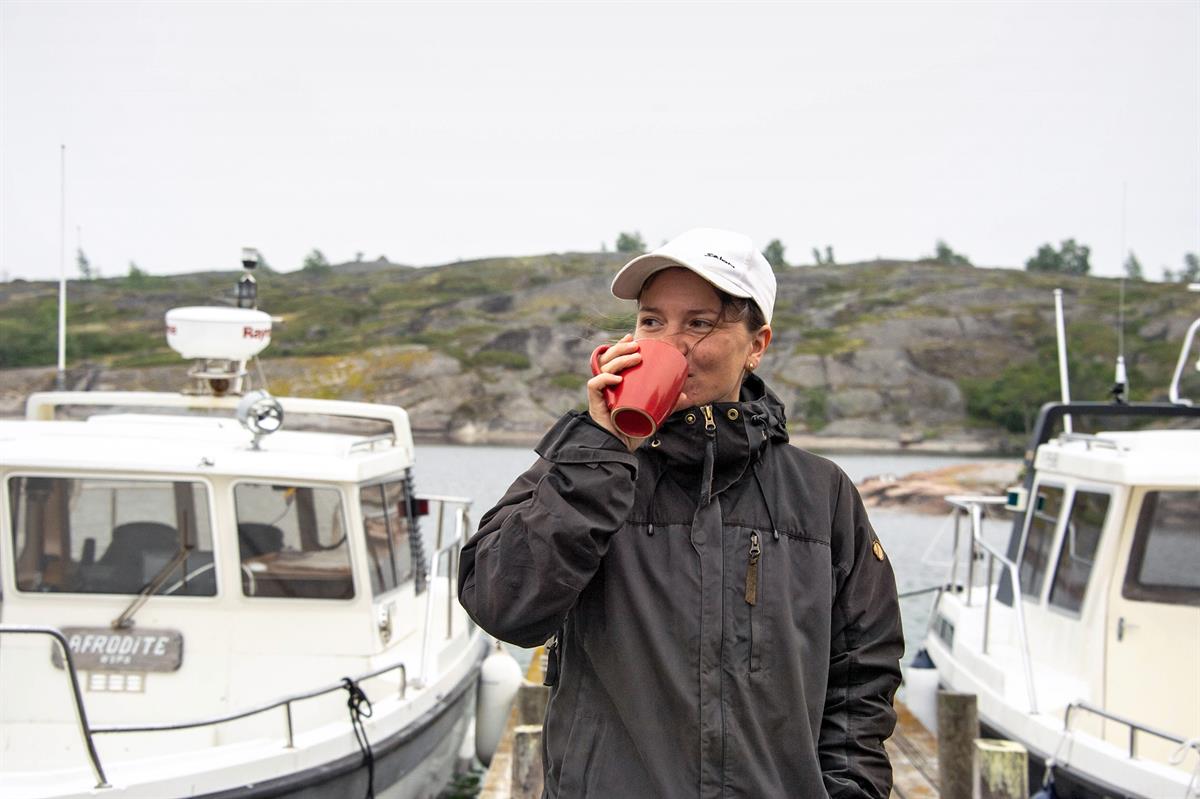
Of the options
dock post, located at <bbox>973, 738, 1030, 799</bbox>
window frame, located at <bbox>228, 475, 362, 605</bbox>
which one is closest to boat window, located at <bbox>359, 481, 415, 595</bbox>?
window frame, located at <bbox>228, 475, 362, 605</bbox>

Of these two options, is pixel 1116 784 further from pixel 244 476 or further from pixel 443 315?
pixel 443 315

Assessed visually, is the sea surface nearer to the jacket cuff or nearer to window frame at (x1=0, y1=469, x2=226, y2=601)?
window frame at (x1=0, y1=469, x2=226, y2=601)

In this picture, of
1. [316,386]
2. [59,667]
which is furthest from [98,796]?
[316,386]

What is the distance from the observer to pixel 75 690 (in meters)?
5.02

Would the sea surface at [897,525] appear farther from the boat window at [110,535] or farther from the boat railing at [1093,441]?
the boat window at [110,535]

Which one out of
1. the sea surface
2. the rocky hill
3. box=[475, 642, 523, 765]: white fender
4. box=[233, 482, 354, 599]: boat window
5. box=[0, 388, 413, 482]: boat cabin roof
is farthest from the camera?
the rocky hill

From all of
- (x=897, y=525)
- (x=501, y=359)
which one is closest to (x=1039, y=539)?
(x=897, y=525)

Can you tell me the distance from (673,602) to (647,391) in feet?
1.32

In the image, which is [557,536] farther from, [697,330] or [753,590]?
[697,330]

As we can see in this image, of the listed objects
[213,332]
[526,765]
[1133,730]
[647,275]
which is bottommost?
[526,765]

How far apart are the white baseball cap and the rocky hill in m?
45.7

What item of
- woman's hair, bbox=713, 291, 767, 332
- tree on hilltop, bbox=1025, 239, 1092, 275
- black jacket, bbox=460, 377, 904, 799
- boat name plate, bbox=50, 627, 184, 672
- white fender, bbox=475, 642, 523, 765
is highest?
tree on hilltop, bbox=1025, 239, 1092, 275

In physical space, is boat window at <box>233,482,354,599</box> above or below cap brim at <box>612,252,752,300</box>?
below

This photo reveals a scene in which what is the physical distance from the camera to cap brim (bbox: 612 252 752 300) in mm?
2236
